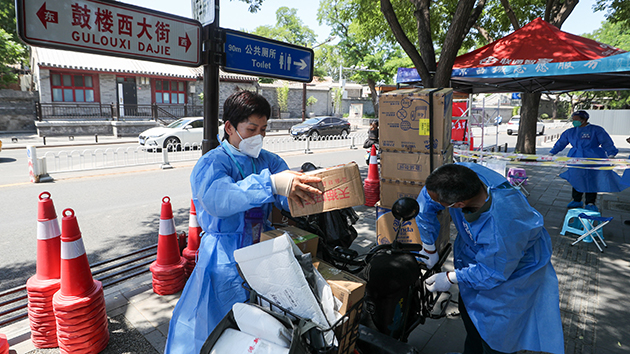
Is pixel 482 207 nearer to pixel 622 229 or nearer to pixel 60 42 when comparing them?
pixel 60 42

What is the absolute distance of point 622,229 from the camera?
18.9ft

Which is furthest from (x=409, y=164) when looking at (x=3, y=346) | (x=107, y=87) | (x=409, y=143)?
(x=107, y=87)

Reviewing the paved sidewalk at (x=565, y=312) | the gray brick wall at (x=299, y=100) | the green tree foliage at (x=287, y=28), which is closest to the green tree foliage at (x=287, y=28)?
the green tree foliage at (x=287, y=28)

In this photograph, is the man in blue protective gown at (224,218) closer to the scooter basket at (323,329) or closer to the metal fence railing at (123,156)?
the scooter basket at (323,329)

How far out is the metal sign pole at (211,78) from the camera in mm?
2975

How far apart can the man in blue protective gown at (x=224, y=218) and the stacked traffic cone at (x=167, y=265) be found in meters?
1.63

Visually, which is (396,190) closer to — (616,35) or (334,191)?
(334,191)

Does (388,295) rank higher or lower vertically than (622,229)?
higher

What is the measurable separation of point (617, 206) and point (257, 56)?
7911 mm

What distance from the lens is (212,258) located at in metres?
1.86

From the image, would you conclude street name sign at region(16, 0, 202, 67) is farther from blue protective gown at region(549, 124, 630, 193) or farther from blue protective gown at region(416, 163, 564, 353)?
blue protective gown at region(549, 124, 630, 193)

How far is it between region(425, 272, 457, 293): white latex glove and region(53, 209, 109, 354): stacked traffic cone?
2363 mm

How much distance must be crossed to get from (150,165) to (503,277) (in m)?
11.3

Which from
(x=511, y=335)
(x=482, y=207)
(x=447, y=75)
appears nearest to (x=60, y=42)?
(x=482, y=207)
